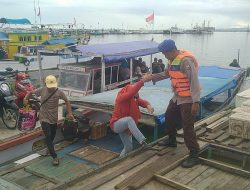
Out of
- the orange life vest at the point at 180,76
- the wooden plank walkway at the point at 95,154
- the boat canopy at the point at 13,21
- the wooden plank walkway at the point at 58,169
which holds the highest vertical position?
the boat canopy at the point at 13,21

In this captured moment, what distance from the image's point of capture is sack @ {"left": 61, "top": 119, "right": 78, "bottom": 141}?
25.2 ft

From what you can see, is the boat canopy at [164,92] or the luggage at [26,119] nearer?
the boat canopy at [164,92]

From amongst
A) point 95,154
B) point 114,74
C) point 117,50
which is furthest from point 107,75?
point 95,154

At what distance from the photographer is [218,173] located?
15.0 ft

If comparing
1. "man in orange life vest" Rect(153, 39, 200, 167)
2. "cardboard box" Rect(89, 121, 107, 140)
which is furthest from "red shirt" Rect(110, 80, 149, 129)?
"cardboard box" Rect(89, 121, 107, 140)

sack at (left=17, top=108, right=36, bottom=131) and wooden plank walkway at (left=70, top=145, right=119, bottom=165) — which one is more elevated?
sack at (left=17, top=108, right=36, bottom=131)

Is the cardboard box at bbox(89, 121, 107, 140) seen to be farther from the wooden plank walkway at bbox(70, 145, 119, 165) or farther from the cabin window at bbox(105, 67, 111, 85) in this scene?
the cabin window at bbox(105, 67, 111, 85)

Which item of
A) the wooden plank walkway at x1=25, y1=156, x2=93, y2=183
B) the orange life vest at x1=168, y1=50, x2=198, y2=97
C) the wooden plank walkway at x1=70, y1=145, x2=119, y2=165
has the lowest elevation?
the wooden plank walkway at x1=25, y1=156, x2=93, y2=183

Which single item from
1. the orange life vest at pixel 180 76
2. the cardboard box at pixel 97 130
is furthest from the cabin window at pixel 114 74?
the orange life vest at pixel 180 76

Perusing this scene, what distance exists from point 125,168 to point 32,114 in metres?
4.11

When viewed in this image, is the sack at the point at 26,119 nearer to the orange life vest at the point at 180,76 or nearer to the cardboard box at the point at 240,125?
the orange life vest at the point at 180,76

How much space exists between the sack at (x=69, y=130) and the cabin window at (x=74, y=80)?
2877 millimetres

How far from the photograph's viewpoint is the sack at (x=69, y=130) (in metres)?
7.70

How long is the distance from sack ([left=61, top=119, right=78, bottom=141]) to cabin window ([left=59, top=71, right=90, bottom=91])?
2877mm
